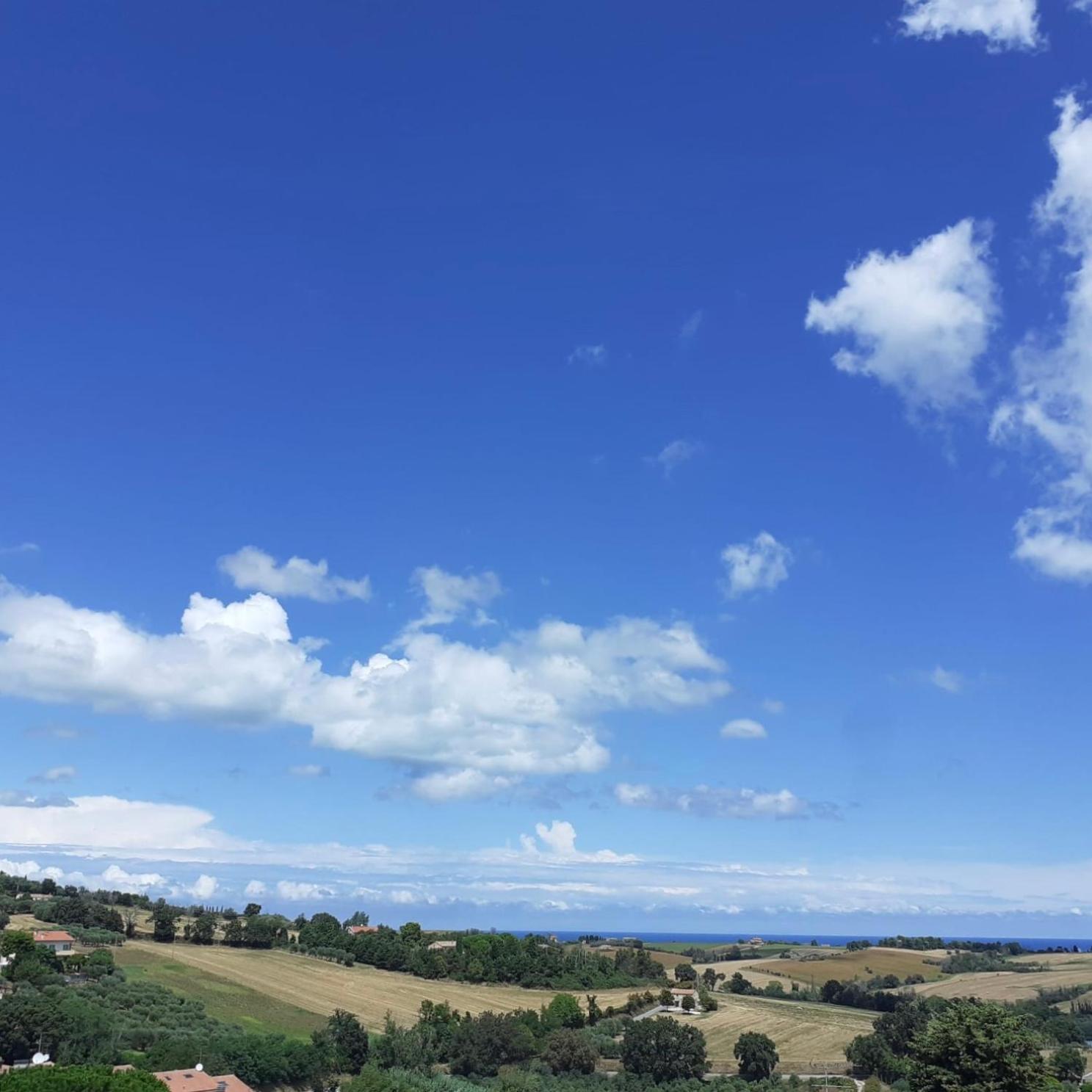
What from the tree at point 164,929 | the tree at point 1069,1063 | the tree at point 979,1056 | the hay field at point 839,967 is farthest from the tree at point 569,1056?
the hay field at point 839,967

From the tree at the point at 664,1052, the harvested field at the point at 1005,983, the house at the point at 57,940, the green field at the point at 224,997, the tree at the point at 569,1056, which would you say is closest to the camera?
the tree at the point at 664,1052

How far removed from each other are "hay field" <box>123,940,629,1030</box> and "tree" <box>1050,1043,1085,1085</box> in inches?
1913

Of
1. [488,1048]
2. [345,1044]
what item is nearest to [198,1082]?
[345,1044]

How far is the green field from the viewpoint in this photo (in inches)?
3561

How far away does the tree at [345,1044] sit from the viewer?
8094 cm

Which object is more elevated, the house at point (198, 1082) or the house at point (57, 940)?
the house at point (57, 940)

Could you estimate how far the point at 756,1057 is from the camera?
8562 centimetres

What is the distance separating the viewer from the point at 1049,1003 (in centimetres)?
12506

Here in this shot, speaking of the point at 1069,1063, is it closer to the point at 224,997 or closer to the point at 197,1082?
the point at 197,1082

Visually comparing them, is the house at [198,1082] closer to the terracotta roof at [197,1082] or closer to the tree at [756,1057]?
the terracotta roof at [197,1082]

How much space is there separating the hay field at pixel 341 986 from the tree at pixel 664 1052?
76.8ft

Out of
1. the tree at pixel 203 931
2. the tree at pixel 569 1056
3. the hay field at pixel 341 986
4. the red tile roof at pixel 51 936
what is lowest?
the tree at pixel 569 1056

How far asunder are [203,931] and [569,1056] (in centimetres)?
6686

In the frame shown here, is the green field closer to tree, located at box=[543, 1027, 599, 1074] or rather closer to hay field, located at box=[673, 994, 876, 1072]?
tree, located at box=[543, 1027, 599, 1074]
